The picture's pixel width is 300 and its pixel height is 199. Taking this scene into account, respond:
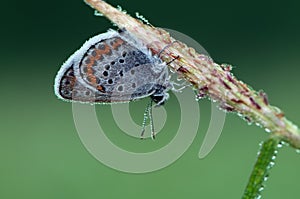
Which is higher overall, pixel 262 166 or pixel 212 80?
pixel 212 80

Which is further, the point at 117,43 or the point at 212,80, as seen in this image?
the point at 117,43

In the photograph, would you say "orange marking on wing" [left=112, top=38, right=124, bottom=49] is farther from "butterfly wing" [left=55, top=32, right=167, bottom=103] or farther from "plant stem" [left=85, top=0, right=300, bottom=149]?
"plant stem" [left=85, top=0, right=300, bottom=149]

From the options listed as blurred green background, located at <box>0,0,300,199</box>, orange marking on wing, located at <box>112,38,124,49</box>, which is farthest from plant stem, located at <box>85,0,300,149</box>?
blurred green background, located at <box>0,0,300,199</box>

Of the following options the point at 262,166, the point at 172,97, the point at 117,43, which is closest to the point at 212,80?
the point at 262,166

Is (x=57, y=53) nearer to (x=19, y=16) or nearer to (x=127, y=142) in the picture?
(x=19, y=16)

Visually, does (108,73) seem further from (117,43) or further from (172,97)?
(172,97)

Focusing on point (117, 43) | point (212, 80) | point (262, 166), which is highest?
point (117, 43)

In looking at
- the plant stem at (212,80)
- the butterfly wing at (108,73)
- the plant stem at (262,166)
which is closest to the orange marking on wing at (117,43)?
the butterfly wing at (108,73)

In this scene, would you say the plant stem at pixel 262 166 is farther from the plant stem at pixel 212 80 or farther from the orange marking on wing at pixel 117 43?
the orange marking on wing at pixel 117 43

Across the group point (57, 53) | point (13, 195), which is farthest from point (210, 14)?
point (13, 195)
